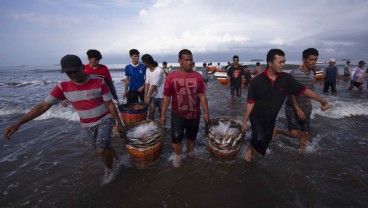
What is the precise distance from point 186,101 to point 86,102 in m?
1.78

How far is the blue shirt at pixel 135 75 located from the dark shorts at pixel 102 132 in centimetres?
296

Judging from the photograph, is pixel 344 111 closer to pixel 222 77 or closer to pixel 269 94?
pixel 269 94

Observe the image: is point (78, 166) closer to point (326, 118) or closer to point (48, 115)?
point (48, 115)

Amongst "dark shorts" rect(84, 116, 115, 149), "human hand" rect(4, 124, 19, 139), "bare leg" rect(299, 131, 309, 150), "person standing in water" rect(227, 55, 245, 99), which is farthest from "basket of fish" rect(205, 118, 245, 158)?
"person standing in water" rect(227, 55, 245, 99)

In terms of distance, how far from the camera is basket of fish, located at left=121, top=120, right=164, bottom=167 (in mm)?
3932

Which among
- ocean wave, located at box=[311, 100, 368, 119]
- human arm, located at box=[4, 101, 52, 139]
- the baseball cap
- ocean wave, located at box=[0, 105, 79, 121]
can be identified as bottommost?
ocean wave, located at box=[0, 105, 79, 121]

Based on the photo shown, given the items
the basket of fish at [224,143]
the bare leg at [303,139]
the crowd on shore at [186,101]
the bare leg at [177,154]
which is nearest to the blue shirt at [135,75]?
the crowd on shore at [186,101]

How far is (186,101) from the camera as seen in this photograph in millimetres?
4043

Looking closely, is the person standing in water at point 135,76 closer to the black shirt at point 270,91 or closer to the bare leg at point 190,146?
the bare leg at point 190,146

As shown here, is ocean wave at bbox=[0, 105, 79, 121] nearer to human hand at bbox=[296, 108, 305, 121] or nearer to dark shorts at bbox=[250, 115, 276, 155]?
dark shorts at bbox=[250, 115, 276, 155]

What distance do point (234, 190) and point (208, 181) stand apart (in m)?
0.50

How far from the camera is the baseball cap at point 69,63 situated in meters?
2.91

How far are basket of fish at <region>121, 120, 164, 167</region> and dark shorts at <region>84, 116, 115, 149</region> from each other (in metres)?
0.49

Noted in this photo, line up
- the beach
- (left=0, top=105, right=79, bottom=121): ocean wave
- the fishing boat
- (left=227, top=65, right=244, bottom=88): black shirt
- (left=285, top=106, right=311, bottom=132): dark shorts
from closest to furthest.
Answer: the beach, (left=285, top=106, right=311, bottom=132): dark shorts, (left=0, top=105, right=79, bottom=121): ocean wave, (left=227, top=65, right=244, bottom=88): black shirt, the fishing boat
